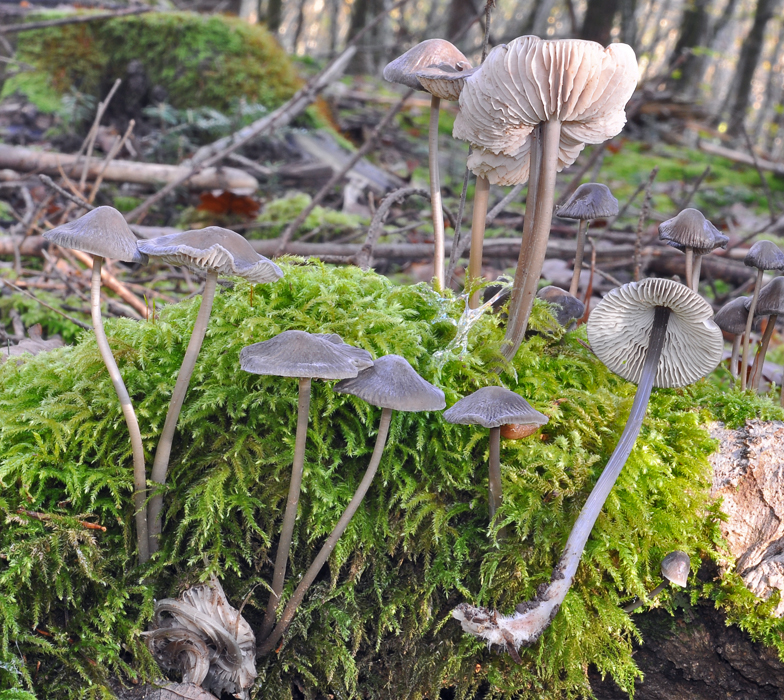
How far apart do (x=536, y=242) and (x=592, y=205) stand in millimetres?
624

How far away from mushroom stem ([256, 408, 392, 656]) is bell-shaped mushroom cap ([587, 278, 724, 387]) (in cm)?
78

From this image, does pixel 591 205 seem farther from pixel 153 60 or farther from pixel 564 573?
pixel 153 60

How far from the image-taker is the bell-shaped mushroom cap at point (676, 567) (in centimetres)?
171

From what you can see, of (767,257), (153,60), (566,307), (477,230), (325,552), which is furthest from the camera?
(153,60)

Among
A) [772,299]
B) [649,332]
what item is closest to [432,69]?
[649,332]

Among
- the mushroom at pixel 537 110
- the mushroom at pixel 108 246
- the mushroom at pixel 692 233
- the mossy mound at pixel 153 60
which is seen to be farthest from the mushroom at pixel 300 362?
the mossy mound at pixel 153 60

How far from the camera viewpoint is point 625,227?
582 centimetres

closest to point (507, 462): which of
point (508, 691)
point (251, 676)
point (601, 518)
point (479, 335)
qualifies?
point (601, 518)

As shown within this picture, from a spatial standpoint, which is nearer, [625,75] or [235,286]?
[625,75]

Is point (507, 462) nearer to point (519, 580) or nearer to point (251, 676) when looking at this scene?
point (519, 580)

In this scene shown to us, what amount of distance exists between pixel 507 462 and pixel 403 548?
44 centimetres

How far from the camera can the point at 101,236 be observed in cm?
154

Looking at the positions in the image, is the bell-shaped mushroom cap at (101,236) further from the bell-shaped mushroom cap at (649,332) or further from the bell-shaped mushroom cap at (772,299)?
the bell-shaped mushroom cap at (772,299)

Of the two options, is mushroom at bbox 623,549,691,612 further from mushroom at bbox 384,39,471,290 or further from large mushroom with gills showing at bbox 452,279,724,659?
mushroom at bbox 384,39,471,290
